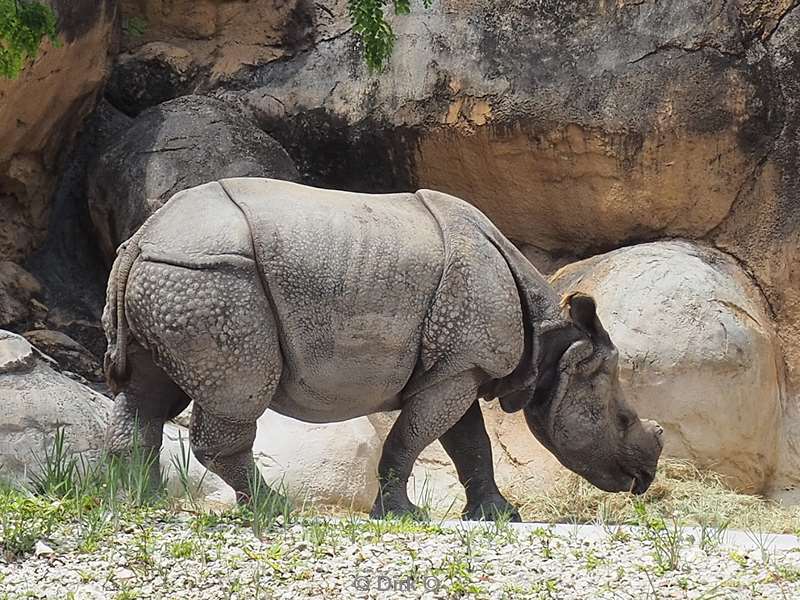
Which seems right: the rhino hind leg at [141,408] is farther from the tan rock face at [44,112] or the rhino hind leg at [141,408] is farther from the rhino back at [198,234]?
the tan rock face at [44,112]

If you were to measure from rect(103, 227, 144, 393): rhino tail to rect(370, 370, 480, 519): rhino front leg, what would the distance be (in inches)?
50.6

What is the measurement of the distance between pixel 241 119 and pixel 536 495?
145 inches

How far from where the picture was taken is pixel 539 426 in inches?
286

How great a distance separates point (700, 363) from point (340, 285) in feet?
11.8

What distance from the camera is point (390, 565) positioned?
477 cm

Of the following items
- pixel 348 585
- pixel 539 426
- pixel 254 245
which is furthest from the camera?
pixel 539 426

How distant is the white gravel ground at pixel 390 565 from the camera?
180 inches

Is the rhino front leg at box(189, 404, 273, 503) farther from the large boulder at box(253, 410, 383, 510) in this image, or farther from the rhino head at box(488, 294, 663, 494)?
the large boulder at box(253, 410, 383, 510)

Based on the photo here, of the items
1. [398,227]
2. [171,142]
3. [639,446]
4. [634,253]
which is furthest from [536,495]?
[171,142]

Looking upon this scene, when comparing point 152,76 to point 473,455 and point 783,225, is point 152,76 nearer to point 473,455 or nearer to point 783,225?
point 783,225

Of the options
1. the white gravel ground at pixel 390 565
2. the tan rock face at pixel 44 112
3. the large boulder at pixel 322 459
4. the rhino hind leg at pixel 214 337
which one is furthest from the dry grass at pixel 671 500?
the tan rock face at pixel 44 112

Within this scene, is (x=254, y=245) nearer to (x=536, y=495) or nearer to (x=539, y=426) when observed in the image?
(x=539, y=426)

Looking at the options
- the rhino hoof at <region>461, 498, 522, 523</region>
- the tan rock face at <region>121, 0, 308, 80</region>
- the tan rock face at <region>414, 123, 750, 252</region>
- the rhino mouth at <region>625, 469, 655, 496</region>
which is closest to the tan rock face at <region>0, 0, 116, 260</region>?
the tan rock face at <region>121, 0, 308, 80</region>

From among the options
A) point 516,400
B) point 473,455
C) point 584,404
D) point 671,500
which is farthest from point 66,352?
point 671,500
